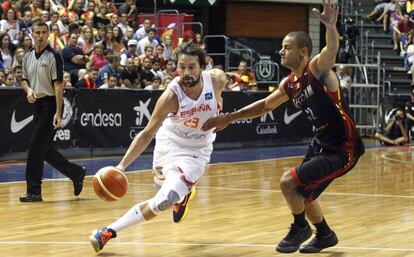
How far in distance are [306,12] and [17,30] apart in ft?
45.9

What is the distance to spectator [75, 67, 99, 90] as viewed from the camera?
1866 centimetres

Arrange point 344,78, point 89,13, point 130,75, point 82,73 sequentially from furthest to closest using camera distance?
point 344,78
point 89,13
point 130,75
point 82,73

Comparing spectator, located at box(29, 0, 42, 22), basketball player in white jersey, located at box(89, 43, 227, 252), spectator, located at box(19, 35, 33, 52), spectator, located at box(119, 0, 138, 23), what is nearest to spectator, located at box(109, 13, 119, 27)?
spectator, located at box(119, 0, 138, 23)

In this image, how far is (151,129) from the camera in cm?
780

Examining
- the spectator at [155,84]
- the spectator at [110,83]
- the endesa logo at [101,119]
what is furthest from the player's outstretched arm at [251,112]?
the spectator at [155,84]

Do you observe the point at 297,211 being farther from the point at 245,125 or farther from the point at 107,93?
the point at 245,125

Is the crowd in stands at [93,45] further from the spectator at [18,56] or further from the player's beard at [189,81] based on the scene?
the player's beard at [189,81]

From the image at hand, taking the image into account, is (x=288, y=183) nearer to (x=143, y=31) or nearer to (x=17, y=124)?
(x=17, y=124)

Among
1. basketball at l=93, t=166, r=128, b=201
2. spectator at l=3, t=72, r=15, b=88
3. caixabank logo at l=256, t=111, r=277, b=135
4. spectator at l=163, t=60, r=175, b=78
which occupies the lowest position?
caixabank logo at l=256, t=111, r=277, b=135

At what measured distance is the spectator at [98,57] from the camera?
1992 centimetres

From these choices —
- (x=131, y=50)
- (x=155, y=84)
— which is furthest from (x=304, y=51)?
(x=131, y=50)

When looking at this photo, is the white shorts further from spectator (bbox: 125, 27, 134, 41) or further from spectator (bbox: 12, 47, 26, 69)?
spectator (bbox: 125, 27, 134, 41)

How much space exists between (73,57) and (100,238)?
A: 1204 centimetres

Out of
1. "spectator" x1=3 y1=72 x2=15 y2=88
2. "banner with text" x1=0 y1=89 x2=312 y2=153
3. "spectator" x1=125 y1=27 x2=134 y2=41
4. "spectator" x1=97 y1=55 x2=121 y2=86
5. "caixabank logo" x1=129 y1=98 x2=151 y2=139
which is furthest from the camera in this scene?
"spectator" x1=125 y1=27 x2=134 y2=41
